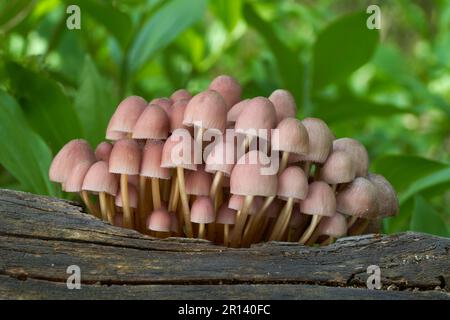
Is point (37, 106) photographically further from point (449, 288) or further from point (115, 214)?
point (449, 288)

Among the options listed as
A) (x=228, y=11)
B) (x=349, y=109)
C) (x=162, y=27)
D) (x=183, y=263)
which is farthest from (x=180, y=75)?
(x=183, y=263)

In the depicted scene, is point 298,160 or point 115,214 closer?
point 298,160

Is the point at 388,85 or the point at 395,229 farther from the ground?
the point at 388,85

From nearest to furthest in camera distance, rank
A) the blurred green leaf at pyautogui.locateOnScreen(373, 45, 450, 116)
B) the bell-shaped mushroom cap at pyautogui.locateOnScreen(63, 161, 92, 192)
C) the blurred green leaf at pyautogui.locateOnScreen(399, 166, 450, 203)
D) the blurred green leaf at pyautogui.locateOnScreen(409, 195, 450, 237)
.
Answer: the bell-shaped mushroom cap at pyautogui.locateOnScreen(63, 161, 92, 192) → the blurred green leaf at pyautogui.locateOnScreen(409, 195, 450, 237) → the blurred green leaf at pyautogui.locateOnScreen(399, 166, 450, 203) → the blurred green leaf at pyautogui.locateOnScreen(373, 45, 450, 116)

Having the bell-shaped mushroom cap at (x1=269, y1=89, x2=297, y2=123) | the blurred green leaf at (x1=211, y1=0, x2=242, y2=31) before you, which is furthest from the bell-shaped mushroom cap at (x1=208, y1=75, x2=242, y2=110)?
the blurred green leaf at (x1=211, y1=0, x2=242, y2=31)

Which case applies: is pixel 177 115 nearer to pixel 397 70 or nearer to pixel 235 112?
pixel 235 112

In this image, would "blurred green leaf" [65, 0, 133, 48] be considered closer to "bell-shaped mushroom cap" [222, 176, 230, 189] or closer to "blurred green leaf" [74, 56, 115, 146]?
"blurred green leaf" [74, 56, 115, 146]

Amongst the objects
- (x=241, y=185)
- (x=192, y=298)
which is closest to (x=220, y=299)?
(x=192, y=298)

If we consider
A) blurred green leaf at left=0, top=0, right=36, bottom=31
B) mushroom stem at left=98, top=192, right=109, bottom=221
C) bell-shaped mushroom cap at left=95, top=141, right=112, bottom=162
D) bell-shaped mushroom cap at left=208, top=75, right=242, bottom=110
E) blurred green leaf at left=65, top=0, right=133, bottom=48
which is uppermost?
blurred green leaf at left=0, top=0, right=36, bottom=31
